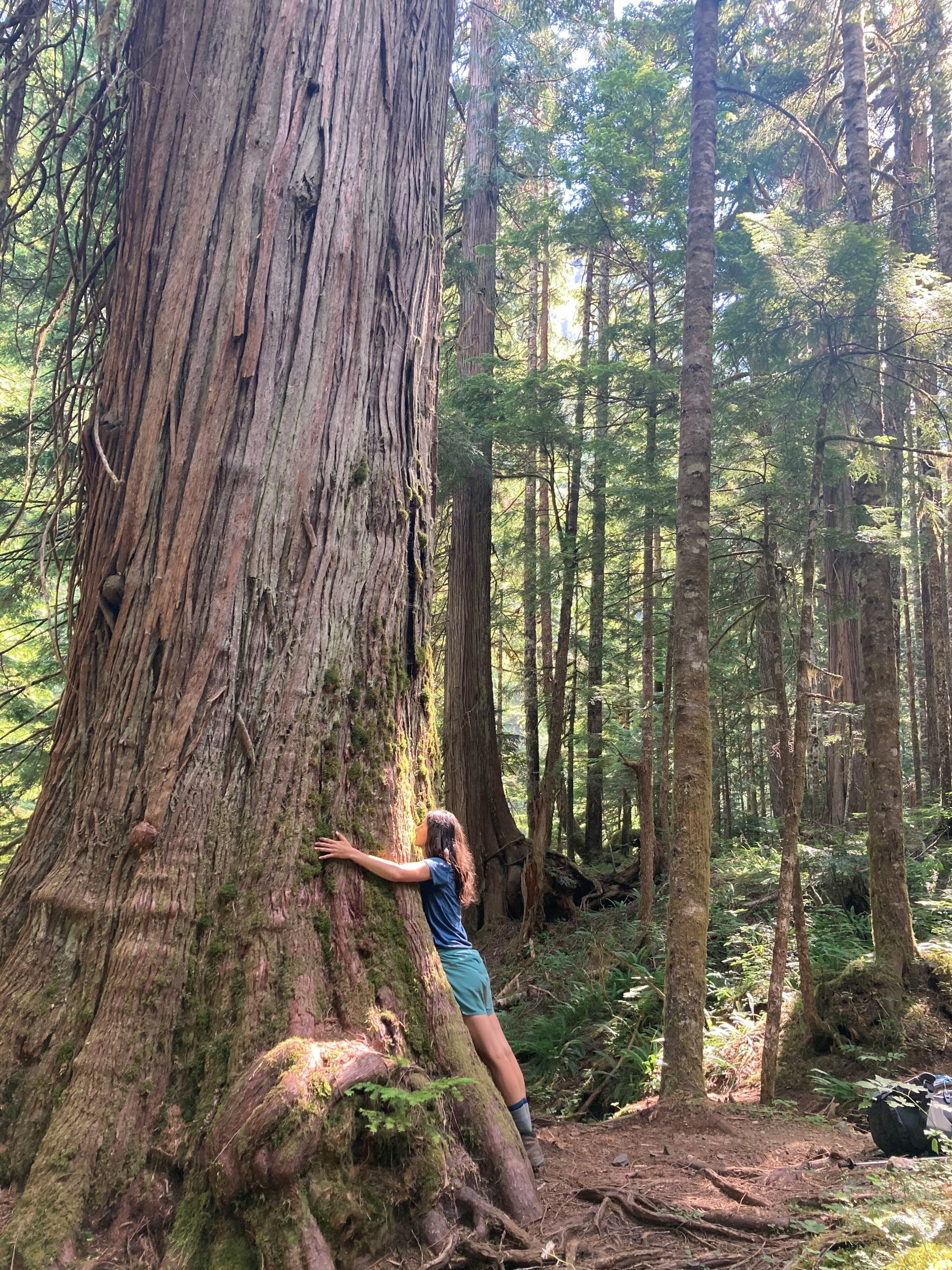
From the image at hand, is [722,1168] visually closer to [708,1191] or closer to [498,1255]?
[708,1191]

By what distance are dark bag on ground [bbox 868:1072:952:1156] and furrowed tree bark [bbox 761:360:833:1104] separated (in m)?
1.63

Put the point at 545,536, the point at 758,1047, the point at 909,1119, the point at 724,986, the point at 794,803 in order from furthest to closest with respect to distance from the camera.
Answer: the point at 545,536
the point at 724,986
the point at 758,1047
the point at 794,803
the point at 909,1119

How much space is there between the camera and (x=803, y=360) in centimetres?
739

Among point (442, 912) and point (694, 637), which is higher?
point (694, 637)

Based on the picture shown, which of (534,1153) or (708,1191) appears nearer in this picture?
(708,1191)

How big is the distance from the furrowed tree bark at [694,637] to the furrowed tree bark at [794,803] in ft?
1.61

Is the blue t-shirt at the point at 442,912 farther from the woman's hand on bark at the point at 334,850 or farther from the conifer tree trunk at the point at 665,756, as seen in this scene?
the conifer tree trunk at the point at 665,756

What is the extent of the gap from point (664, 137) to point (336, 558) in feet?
34.5

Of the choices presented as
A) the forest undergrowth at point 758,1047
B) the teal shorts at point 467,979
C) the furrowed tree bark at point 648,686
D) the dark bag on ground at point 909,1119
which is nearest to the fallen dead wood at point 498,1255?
the forest undergrowth at point 758,1047

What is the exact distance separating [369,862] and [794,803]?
3.83 metres

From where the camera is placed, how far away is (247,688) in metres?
3.00

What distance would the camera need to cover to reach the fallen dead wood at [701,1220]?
265 cm

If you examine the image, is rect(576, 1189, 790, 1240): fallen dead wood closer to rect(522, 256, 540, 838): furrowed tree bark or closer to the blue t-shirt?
the blue t-shirt

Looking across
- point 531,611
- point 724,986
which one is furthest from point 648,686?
point 531,611
